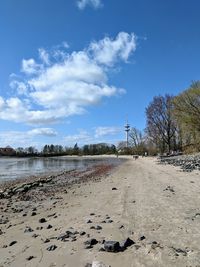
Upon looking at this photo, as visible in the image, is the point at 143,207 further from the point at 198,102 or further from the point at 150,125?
the point at 150,125

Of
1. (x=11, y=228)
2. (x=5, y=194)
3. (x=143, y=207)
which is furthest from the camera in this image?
(x=5, y=194)

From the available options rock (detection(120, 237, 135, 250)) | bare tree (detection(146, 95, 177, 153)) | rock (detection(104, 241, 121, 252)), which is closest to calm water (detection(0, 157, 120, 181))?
bare tree (detection(146, 95, 177, 153))

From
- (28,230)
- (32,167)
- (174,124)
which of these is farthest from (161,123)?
(28,230)

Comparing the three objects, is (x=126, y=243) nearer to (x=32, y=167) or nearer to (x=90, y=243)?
(x=90, y=243)

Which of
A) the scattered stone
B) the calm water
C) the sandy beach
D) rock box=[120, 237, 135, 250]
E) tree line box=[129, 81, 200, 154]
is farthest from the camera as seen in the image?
tree line box=[129, 81, 200, 154]

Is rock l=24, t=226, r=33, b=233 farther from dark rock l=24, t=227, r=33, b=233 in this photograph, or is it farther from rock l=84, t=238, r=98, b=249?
rock l=84, t=238, r=98, b=249

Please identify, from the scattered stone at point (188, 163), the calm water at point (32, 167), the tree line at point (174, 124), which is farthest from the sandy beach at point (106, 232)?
the tree line at point (174, 124)

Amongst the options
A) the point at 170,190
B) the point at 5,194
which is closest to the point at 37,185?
the point at 5,194

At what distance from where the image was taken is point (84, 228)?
10148mm

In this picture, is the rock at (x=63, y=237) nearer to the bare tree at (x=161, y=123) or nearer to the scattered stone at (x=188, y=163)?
the scattered stone at (x=188, y=163)

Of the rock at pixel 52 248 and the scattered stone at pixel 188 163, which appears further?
the scattered stone at pixel 188 163

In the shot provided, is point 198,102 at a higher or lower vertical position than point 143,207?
higher

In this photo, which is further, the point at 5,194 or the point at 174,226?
the point at 5,194

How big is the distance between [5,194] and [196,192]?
11.5 m
